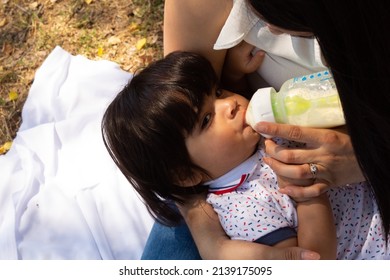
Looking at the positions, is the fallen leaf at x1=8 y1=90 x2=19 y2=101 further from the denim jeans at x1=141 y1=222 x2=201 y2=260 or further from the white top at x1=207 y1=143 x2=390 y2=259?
the white top at x1=207 y1=143 x2=390 y2=259

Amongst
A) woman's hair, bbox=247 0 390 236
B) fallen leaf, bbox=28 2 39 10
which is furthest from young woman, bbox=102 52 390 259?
fallen leaf, bbox=28 2 39 10

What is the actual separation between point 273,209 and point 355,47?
0.69 m

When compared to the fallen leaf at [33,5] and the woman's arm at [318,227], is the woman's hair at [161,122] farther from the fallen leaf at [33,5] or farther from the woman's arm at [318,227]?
the fallen leaf at [33,5]

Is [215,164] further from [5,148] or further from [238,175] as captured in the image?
[5,148]

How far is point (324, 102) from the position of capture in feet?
4.75

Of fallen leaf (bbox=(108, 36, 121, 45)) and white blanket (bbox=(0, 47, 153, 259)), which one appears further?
fallen leaf (bbox=(108, 36, 121, 45))

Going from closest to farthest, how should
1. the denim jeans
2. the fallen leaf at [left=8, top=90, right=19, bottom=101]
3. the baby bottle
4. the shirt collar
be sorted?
the baby bottle → the shirt collar → the denim jeans → the fallen leaf at [left=8, top=90, right=19, bottom=101]

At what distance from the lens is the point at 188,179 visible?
1718mm

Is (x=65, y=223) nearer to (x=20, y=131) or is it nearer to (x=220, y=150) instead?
(x=20, y=131)

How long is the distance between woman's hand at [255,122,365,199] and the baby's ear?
252 millimetres

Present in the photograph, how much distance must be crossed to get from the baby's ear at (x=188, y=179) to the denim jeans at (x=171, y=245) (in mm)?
233

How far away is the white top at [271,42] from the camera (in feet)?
5.19

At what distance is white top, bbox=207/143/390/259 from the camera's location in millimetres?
1631
